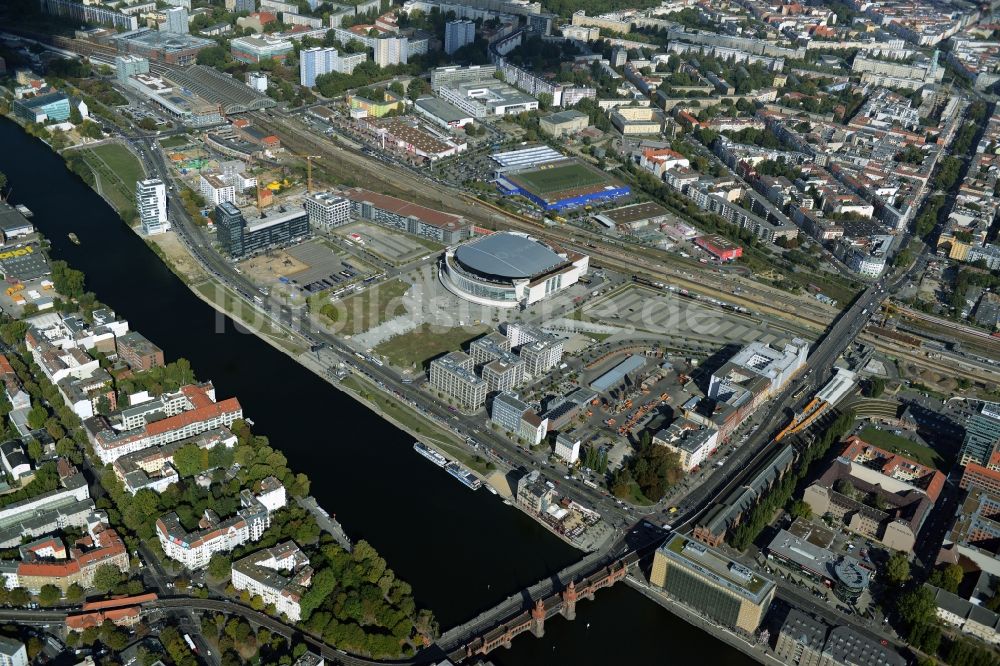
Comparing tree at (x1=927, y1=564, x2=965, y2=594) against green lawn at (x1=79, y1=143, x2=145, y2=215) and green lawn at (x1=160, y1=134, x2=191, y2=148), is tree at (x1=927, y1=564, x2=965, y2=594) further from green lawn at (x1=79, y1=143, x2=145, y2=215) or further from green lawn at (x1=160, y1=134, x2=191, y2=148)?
green lawn at (x1=160, y1=134, x2=191, y2=148)

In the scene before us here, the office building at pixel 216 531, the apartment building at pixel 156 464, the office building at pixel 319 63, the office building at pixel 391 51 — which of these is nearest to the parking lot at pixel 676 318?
the apartment building at pixel 156 464

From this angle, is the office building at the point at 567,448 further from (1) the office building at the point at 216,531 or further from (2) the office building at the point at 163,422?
(2) the office building at the point at 163,422

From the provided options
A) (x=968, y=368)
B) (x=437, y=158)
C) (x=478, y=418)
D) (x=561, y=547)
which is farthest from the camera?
(x=437, y=158)

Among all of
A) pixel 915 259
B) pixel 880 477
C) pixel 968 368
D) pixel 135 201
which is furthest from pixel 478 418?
pixel 915 259

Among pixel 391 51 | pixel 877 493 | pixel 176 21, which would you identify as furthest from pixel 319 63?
pixel 877 493

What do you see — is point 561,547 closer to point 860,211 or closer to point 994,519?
point 994,519

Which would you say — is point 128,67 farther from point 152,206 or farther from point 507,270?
Answer: point 507,270
